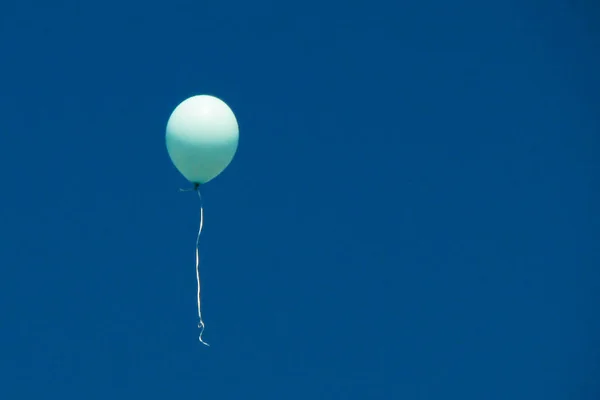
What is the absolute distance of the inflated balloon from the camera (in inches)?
120

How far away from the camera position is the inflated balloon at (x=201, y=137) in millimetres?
3051

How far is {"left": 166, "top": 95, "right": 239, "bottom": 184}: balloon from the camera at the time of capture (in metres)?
3.05

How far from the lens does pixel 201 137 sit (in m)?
3.05

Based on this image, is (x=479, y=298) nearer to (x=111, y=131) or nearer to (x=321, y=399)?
(x=321, y=399)

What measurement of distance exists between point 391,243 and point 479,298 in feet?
1.35

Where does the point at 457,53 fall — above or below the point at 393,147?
above

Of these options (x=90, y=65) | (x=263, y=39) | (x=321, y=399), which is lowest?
(x=321, y=399)

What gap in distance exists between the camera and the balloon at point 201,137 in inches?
120

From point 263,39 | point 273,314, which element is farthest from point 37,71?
point 273,314

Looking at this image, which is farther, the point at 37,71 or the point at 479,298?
the point at 479,298

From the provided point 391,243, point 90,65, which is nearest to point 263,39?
point 90,65

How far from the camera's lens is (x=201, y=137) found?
3.05m

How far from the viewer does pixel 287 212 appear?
13.0ft

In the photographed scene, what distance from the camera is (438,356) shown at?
4051mm
